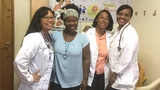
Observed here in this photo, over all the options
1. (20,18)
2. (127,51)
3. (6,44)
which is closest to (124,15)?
(127,51)

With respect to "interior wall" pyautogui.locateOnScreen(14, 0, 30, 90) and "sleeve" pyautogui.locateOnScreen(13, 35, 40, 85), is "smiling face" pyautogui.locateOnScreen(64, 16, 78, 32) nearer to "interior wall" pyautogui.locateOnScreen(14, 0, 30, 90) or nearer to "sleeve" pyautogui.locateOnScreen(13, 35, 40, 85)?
"sleeve" pyautogui.locateOnScreen(13, 35, 40, 85)

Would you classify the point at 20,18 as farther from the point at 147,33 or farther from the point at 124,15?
the point at 147,33

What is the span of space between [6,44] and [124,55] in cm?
158

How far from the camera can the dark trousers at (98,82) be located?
2.29 m

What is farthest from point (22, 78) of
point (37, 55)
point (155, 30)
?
point (155, 30)

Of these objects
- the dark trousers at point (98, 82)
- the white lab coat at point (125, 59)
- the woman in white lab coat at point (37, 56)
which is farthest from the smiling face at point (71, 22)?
the dark trousers at point (98, 82)

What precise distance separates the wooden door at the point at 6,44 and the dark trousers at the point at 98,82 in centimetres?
120

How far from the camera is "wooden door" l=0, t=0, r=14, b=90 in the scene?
2709mm

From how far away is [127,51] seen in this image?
2.03 metres

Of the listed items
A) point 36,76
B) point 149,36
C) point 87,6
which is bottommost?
point 36,76

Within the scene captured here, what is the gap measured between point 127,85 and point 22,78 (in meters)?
1.02

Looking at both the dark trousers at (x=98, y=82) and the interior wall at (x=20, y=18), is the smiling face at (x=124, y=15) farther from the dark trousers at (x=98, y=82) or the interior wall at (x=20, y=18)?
the interior wall at (x=20, y=18)

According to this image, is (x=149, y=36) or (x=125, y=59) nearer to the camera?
(x=125, y=59)

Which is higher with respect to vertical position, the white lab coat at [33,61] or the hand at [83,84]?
the white lab coat at [33,61]
